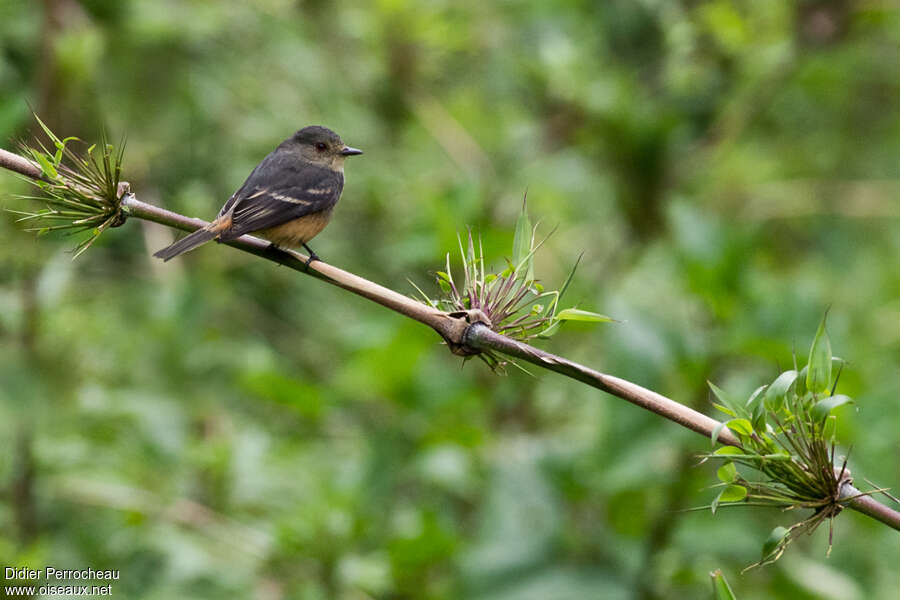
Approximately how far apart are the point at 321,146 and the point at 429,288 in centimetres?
96

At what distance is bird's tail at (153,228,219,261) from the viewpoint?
8.34ft

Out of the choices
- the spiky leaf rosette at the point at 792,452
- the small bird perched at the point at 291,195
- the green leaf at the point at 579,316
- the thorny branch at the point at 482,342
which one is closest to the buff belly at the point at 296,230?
the small bird perched at the point at 291,195

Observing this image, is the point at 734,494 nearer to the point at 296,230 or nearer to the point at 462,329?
the point at 462,329

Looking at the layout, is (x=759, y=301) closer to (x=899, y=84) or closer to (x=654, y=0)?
(x=654, y=0)

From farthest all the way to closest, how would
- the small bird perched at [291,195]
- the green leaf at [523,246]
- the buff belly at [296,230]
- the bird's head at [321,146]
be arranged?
1. the bird's head at [321,146]
2. the buff belly at [296,230]
3. the small bird perched at [291,195]
4. the green leaf at [523,246]

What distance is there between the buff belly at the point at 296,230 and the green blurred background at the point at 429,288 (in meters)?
0.44

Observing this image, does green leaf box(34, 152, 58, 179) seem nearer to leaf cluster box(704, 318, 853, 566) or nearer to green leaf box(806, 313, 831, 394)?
leaf cluster box(704, 318, 853, 566)

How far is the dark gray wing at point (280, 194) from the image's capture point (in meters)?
2.99

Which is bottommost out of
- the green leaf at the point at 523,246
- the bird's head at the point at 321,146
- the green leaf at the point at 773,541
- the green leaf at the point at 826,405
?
the green leaf at the point at 773,541

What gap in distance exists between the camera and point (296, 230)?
3191mm

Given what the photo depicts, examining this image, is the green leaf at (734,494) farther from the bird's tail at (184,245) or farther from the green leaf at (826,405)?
the bird's tail at (184,245)

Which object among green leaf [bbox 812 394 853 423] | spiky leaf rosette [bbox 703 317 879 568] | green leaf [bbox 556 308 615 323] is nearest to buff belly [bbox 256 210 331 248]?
green leaf [bbox 556 308 615 323]

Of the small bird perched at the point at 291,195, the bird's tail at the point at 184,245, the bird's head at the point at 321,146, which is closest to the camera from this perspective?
the bird's tail at the point at 184,245

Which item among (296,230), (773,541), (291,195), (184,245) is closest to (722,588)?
(773,541)
